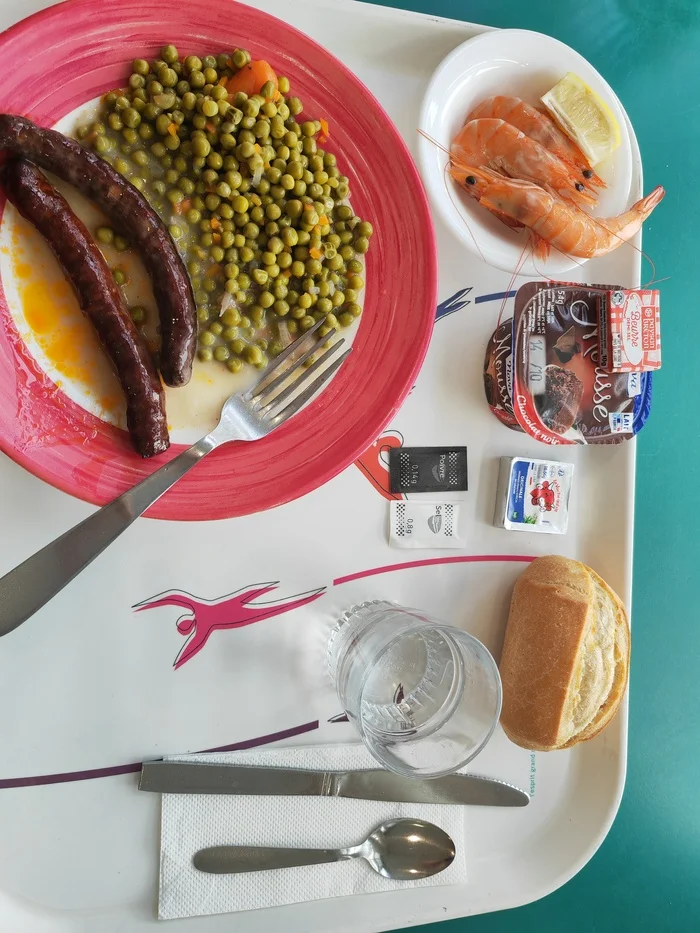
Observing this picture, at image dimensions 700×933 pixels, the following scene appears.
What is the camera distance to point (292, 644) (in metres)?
1.61

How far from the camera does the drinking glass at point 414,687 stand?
143 centimetres

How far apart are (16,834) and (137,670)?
0.42 m

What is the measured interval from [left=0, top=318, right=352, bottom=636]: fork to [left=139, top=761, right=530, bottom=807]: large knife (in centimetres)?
57

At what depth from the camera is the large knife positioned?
4.95ft

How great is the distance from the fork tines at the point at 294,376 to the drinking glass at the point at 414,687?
1.77ft

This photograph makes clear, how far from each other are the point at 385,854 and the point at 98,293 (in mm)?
1449

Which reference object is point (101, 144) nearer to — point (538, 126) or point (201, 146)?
point (201, 146)

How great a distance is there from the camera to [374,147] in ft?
4.95

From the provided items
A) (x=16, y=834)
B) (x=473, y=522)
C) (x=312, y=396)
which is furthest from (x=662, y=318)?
(x=16, y=834)

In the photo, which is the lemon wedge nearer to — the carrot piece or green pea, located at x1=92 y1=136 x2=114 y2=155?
the carrot piece

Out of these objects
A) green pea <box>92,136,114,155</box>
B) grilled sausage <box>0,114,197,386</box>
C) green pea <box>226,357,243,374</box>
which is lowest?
green pea <box>226,357,243,374</box>

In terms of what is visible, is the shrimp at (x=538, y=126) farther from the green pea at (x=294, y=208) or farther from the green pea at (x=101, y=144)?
the green pea at (x=101, y=144)

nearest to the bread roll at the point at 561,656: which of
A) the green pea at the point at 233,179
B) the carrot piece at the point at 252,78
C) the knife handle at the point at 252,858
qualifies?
the knife handle at the point at 252,858

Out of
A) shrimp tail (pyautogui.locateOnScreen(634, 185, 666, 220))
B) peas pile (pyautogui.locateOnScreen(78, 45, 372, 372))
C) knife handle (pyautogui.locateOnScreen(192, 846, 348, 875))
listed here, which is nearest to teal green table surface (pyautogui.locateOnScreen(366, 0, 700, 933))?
shrimp tail (pyautogui.locateOnScreen(634, 185, 666, 220))
